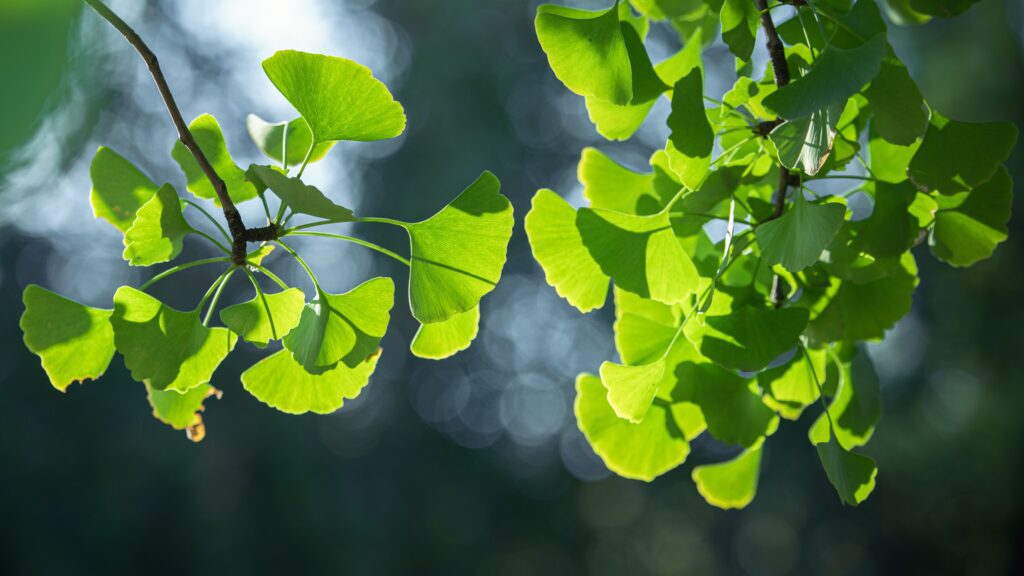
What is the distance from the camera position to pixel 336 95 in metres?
0.45

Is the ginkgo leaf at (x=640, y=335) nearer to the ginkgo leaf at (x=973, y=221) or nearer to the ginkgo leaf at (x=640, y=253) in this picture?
the ginkgo leaf at (x=640, y=253)

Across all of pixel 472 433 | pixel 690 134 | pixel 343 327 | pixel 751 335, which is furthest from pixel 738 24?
pixel 472 433

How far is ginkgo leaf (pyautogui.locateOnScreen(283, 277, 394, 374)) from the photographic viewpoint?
1.52 ft

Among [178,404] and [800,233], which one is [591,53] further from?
[178,404]

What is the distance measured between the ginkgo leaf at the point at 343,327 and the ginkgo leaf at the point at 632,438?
0.16 m

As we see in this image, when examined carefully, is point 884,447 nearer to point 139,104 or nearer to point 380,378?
point 380,378

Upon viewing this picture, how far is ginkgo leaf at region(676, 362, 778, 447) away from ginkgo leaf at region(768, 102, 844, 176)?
148mm

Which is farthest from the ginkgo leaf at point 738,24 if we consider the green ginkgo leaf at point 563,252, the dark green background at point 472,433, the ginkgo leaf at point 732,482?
the dark green background at point 472,433

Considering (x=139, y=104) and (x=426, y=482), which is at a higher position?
(x=139, y=104)

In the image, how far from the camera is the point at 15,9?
10cm

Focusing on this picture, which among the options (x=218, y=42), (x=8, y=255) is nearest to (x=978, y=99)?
(x=218, y=42)

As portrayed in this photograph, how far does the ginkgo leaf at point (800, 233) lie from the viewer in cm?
42

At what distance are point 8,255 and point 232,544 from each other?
180 cm

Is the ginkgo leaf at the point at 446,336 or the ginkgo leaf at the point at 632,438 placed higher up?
the ginkgo leaf at the point at 446,336
